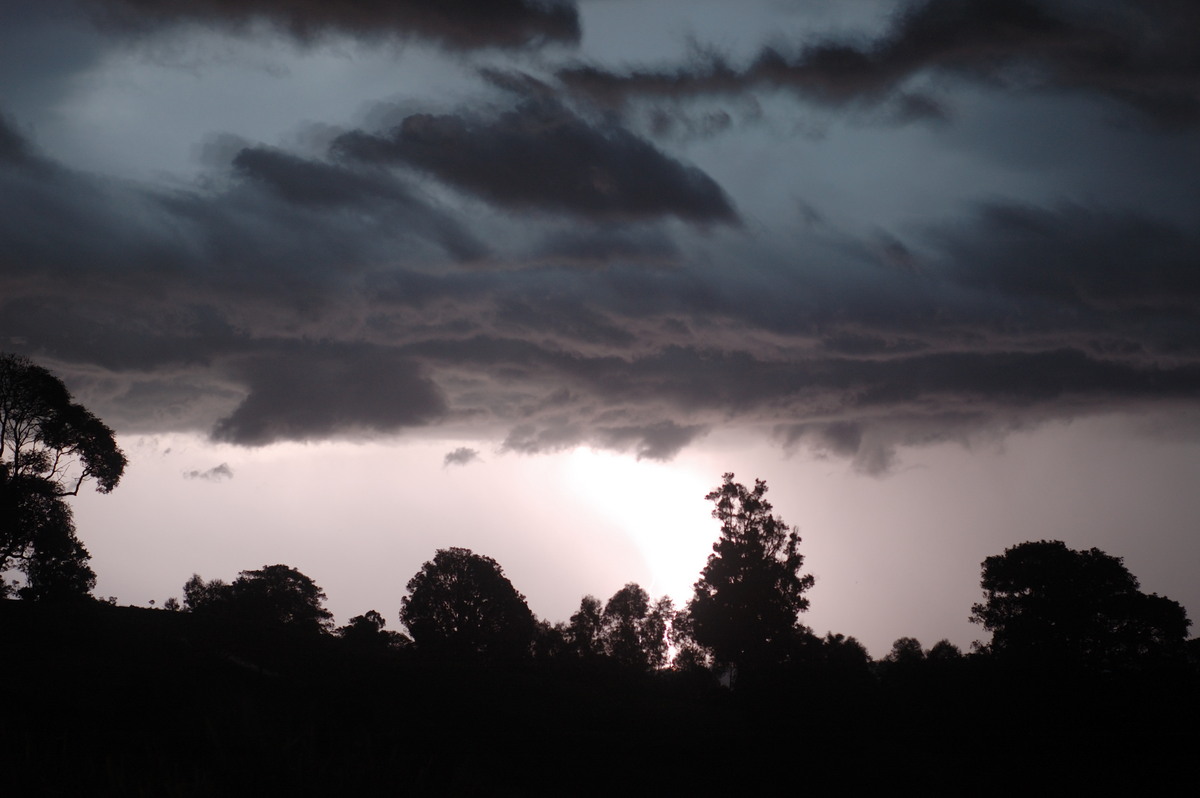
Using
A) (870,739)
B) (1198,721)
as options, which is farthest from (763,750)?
(1198,721)

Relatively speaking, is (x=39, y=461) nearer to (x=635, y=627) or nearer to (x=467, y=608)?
(x=467, y=608)

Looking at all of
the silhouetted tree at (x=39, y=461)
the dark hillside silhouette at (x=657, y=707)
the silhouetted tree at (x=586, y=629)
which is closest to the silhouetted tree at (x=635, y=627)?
the silhouetted tree at (x=586, y=629)

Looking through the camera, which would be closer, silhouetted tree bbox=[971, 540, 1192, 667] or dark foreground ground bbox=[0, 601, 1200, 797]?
dark foreground ground bbox=[0, 601, 1200, 797]

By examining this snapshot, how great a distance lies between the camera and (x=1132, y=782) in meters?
30.9

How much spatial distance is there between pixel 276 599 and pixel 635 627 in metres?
43.2

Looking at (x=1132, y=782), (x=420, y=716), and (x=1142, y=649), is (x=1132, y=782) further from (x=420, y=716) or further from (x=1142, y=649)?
(x=1142, y=649)

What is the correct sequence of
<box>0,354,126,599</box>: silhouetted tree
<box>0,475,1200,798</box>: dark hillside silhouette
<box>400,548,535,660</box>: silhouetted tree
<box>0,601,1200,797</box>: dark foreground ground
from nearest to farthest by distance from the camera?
<box>0,475,1200,798</box>: dark hillside silhouette < <box>0,601,1200,797</box>: dark foreground ground < <box>0,354,126,599</box>: silhouetted tree < <box>400,548,535,660</box>: silhouetted tree

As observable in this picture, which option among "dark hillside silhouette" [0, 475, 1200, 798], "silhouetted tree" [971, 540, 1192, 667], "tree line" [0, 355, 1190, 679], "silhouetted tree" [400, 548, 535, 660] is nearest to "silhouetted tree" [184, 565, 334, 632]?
"tree line" [0, 355, 1190, 679]

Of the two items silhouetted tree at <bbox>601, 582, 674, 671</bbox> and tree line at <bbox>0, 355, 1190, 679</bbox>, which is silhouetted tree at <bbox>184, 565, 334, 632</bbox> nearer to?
tree line at <bbox>0, 355, 1190, 679</bbox>

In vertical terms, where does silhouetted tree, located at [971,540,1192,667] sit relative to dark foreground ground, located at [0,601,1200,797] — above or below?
above

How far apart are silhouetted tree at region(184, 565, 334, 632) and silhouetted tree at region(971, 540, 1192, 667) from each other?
68472 millimetres

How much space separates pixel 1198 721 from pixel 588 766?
1063 inches

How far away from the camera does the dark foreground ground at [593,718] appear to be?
25297mm

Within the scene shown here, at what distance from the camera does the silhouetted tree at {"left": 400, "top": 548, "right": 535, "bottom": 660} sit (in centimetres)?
8062
